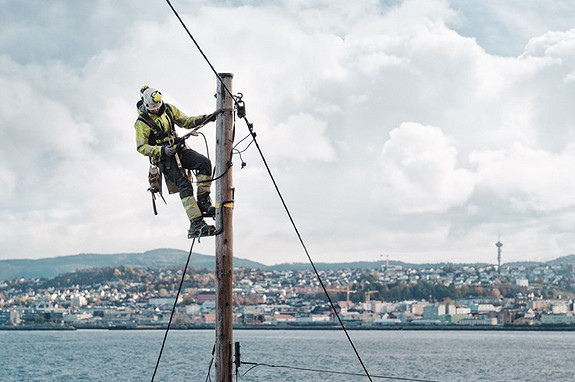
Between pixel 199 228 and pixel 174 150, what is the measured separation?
92 centimetres

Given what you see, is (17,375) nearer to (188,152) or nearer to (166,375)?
(166,375)

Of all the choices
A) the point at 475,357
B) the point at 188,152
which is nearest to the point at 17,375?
the point at 475,357

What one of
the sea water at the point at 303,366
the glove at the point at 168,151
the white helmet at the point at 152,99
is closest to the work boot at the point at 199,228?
the glove at the point at 168,151

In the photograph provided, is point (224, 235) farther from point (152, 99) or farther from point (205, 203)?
point (152, 99)

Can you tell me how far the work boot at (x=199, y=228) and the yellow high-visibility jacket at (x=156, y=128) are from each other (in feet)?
2.75

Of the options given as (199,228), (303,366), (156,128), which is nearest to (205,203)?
(199,228)

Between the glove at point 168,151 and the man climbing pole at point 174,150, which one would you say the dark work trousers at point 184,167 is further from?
the glove at point 168,151

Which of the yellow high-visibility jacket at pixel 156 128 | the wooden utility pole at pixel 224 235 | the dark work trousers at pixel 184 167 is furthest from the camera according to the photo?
the dark work trousers at pixel 184 167

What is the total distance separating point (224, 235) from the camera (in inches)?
395

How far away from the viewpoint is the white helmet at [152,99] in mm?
10531

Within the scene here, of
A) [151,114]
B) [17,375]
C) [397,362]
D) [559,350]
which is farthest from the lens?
[559,350]

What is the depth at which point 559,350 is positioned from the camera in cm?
13962

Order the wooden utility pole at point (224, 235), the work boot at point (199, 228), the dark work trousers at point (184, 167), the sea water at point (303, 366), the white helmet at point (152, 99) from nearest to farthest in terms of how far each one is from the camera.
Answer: the wooden utility pole at point (224, 235) → the work boot at point (199, 228) → the white helmet at point (152, 99) → the dark work trousers at point (184, 167) → the sea water at point (303, 366)

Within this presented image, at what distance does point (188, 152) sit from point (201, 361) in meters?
92.7
